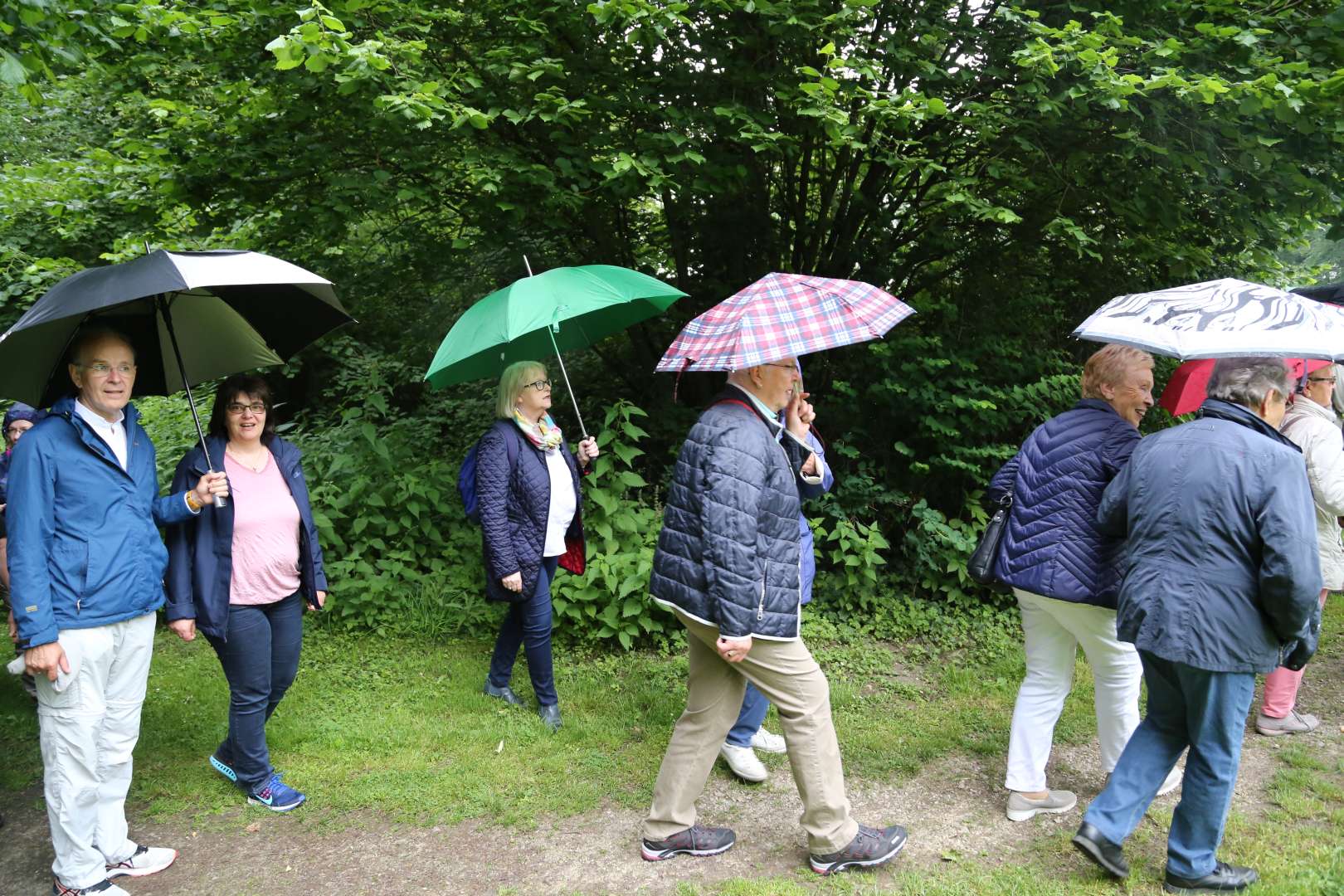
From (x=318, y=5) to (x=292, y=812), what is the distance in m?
3.75

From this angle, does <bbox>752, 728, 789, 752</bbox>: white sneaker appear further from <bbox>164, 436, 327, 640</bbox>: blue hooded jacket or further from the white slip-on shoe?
<bbox>164, 436, 327, 640</bbox>: blue hooded jacket

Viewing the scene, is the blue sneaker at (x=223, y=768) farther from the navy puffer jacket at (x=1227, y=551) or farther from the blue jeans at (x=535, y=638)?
the navy puffer jacket at (x=1227, y=551)

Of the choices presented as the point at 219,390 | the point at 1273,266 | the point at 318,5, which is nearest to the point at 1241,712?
the point at 219,390

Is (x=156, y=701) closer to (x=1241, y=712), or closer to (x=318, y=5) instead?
(x=318, y=5)

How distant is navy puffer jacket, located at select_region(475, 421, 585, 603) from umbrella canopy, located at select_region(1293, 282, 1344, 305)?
470 cm

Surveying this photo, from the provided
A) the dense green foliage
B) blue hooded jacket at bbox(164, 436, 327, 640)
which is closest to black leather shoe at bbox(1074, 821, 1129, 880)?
the dense green foliage

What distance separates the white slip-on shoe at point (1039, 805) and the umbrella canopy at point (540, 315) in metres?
2.77

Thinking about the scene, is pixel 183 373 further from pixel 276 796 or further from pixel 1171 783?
pixel 1171 783

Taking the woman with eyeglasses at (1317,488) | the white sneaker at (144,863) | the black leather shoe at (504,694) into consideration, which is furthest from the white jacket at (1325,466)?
the white sneaker at (144,863)

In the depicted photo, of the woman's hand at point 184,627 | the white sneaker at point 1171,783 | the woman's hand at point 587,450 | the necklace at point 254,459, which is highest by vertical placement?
the necklace at point 254,459

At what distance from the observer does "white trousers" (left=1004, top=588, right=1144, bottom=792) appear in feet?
12.5

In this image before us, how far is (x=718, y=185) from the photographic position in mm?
6051

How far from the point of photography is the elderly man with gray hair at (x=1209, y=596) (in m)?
3.04

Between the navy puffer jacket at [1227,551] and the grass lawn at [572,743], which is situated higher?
the navy puffer jacket at [1227,551]
